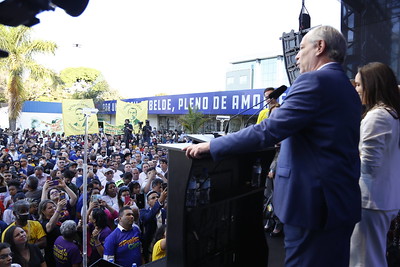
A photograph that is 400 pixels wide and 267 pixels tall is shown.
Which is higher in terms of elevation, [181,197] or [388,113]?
[388,113]

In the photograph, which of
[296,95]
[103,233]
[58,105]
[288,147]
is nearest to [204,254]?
[288,147]

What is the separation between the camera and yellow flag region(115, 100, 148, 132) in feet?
49.3

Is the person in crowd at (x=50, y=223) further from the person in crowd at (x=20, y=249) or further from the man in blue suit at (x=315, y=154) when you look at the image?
the man in blue suit at (x=315, y=154)

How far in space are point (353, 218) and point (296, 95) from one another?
2.10 feet

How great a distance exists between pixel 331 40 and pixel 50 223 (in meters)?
4.14

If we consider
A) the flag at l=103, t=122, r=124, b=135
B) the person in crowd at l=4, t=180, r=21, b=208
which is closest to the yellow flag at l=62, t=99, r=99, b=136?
the flag at l=103, t=122, r=124, b=135

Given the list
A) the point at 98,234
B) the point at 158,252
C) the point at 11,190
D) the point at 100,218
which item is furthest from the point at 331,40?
the point at 11,190

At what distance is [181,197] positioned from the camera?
61.6 inches

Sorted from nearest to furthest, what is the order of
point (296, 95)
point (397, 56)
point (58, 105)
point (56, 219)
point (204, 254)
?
point (296, 95), point (204, 254), point (56, 219), point (397, 56), point (58, 105)

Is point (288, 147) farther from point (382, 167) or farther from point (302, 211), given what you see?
point (382, 167)

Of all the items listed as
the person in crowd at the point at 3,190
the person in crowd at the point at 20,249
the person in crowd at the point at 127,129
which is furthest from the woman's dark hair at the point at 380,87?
the person in crowd at the point at 127,129

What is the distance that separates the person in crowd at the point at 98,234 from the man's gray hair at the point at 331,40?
3744 millimetres

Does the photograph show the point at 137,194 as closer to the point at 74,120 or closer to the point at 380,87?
the point at 380,87

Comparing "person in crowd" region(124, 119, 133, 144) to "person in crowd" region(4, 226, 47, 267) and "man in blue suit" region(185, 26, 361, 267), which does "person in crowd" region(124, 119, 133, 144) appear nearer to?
"person in crowd" region(4, 226, 47, 267)
